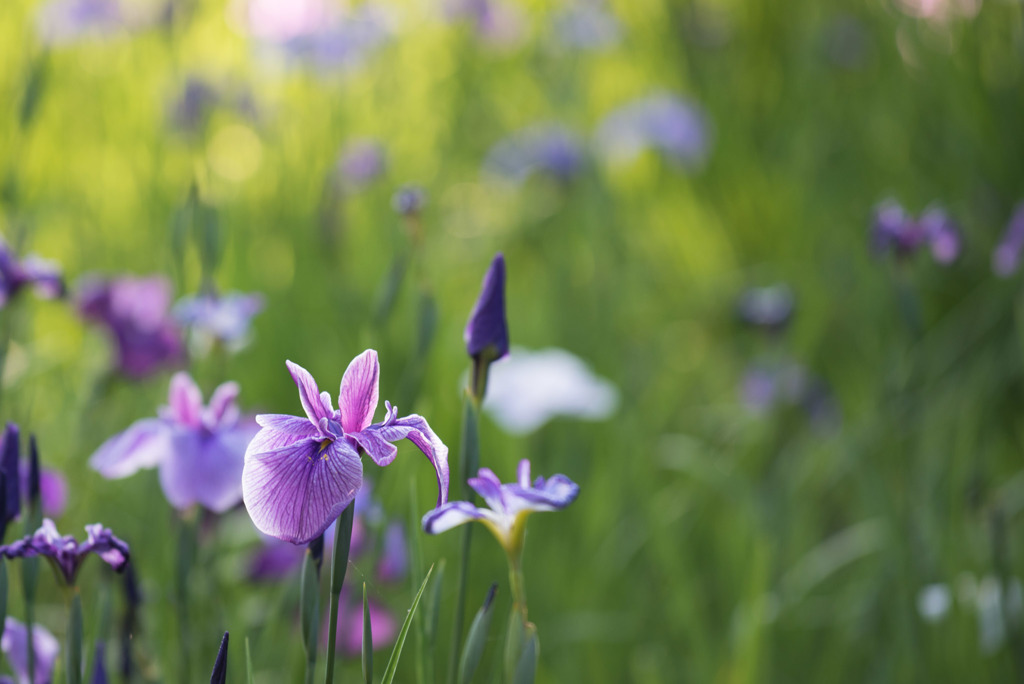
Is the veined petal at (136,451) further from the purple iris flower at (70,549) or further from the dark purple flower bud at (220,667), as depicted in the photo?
the dark purple flower bud at (220,667)

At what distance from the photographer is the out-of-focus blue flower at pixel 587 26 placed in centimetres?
229

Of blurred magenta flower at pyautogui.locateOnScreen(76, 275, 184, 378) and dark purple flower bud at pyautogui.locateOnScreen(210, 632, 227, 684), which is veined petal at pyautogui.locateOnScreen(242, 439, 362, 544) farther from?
blurred magenta flower at pyautogui.locateOnScreen(76, 275, 184, 378)

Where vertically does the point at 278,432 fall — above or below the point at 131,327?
above

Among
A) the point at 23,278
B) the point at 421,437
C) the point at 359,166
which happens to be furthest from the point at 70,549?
the point at 359,166

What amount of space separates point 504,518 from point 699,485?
3.60 feet

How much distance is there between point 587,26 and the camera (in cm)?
259

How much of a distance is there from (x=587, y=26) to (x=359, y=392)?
2.31 metres

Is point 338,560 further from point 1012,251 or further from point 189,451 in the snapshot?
point 1012,251

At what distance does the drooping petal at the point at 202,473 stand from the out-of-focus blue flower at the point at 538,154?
1.47 metres

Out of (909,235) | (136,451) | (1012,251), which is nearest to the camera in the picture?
(136,451)

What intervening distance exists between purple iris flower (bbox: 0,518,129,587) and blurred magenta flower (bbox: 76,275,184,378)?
673 millimetres

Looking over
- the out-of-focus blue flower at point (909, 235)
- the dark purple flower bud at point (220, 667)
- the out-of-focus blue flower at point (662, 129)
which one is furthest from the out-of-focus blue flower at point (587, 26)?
the dark purple flower bud at point (220, 667)

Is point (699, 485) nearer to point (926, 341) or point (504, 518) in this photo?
point (926, 341)

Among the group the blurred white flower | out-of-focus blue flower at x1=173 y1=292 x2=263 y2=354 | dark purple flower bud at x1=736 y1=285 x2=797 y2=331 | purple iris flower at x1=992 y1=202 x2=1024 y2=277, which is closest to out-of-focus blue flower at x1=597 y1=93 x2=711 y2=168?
dark purple flower bud at x1=736 y1=285 x2=797 y2=331
